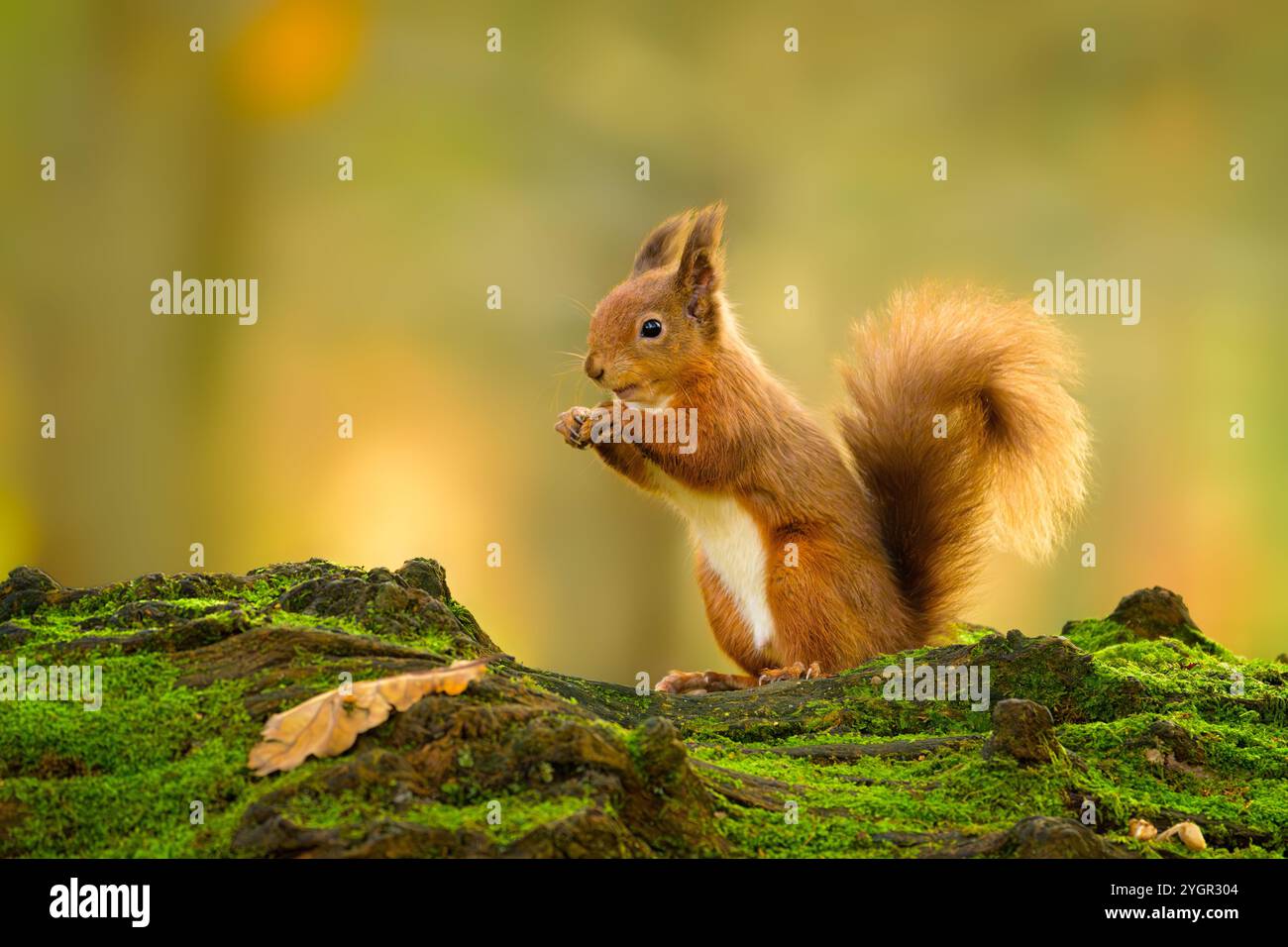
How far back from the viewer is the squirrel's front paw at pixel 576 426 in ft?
9.05

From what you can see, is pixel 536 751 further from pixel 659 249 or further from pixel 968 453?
pixel 659 249

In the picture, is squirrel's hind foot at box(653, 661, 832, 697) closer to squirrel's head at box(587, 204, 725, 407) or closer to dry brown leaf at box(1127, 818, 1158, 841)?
squirrel's head at box(587, 204, 725, 407)

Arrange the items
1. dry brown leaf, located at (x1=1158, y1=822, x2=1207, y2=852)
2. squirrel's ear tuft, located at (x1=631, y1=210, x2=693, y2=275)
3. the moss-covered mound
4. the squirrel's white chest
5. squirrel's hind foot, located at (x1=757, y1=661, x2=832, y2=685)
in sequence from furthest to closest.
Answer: squirrel's ear tuft, located at (x1=631, y1=210, x2=693, y2=275) < the squirrel's white chest < squirrel's hind foot, located at (x1=757, y1=661, x2=832, y2=685) < dry brown leaf, located at (x1=1158, y1=822, x2=1207, y2=852) < the moss-covered mound

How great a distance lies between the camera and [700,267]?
304 cm

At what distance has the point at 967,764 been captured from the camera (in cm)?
151

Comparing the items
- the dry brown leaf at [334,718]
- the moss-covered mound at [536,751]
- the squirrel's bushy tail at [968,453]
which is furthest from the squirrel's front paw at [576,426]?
the dry brown leaf at [334,718]

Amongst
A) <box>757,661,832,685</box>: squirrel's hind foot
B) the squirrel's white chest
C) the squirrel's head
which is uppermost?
the squirrel's head

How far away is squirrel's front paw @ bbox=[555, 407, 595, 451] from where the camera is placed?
2758 mm

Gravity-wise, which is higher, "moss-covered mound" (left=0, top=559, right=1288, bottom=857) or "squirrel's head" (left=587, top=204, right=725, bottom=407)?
"squirrel's head" (left=587, top=204, right=725, bottom=407)

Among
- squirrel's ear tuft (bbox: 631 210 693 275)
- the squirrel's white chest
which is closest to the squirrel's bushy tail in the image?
the squirrel's white chest

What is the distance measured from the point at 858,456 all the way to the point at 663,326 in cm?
60

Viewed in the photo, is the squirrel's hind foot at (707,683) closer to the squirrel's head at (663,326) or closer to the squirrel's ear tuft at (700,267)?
the squirrel's head at (663,326)

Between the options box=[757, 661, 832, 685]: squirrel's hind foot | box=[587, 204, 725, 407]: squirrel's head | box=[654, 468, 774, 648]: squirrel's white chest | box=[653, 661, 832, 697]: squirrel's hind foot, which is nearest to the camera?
box=[757, 661, 832, 685]: squirrel's hind foot
